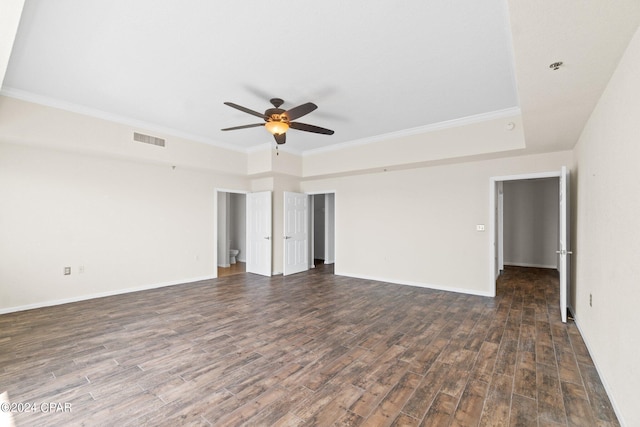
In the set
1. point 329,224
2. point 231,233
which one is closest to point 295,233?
point 329,224

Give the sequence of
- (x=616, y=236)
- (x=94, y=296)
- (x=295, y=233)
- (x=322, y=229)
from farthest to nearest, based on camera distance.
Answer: (x=322, y=229) < (x=295, y=233) < (x=94, y=296) < (x=616, y=236)

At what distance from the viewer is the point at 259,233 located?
6996 millimetres

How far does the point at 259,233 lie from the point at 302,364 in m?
4.66

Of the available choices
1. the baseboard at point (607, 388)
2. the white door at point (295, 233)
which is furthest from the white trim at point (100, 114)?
the baseboard at point (607, 388)

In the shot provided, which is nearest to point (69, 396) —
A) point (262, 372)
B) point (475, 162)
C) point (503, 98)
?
point (262, 372)

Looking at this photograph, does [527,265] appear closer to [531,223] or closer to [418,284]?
[531,223]

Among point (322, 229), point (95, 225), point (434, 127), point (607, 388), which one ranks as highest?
point (434, 127)

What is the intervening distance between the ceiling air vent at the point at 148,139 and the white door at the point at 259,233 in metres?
2.46

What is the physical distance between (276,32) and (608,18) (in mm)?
2257

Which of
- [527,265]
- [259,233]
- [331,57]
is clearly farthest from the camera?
[527,265]

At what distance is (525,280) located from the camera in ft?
20.4

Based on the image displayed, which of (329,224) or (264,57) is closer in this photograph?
(264,57)

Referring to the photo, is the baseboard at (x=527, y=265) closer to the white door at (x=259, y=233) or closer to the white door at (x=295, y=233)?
the white door at (x=295, y=233)

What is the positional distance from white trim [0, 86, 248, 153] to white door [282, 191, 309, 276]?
2194 millimetres
